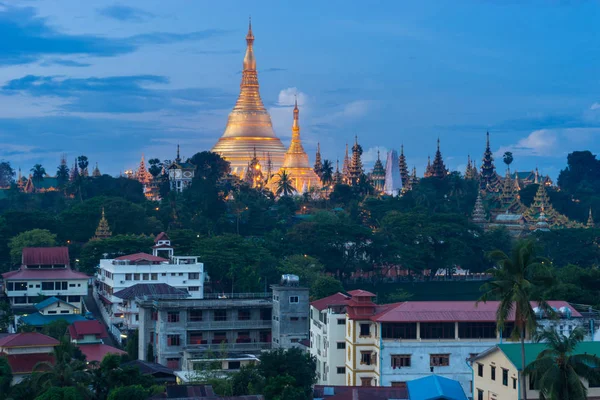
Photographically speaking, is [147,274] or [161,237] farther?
[161,237]

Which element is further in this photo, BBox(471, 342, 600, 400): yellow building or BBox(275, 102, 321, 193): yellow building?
BBox(275, 102, 321, 193): yellow building

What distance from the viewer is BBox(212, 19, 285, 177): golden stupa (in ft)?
505

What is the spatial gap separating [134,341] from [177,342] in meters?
3.76

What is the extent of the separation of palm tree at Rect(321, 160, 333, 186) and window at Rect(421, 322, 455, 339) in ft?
318

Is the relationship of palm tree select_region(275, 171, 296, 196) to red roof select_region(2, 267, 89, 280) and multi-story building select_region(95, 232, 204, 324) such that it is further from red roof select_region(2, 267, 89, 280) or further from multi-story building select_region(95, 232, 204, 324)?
red roof select_region(2, 267, 89, 280)

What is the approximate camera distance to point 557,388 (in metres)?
36.0

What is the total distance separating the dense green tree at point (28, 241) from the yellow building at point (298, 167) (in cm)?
5545

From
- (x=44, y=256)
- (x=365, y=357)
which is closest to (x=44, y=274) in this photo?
(x=44, y=256)

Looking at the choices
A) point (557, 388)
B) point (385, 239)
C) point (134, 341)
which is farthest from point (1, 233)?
point (557, 388)

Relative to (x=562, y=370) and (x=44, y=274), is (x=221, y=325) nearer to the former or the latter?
(x=44, y=274)

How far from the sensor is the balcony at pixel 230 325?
202ft

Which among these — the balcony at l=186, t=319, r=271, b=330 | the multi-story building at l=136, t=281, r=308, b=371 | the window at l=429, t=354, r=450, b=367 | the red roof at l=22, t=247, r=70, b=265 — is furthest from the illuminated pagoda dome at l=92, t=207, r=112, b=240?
the window at l=429, t=354, r=450, b=367

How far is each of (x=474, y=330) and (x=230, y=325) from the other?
1568 centimetres

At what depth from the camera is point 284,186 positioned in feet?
445
